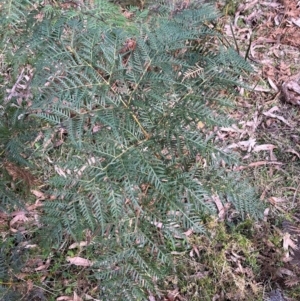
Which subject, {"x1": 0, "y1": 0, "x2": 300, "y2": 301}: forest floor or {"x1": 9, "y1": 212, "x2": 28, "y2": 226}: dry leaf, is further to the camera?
{"x1": 9, "y1": 212, "x2": 28, "y2": 226}: dry leaf

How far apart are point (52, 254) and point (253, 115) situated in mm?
1689

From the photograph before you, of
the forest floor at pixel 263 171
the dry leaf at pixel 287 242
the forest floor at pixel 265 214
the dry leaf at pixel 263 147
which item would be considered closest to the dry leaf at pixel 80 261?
the forest floor at pixel 265 214

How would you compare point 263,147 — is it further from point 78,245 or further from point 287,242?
point 78,245

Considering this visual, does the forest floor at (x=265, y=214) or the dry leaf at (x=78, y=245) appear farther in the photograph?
the dry leaf at (x=78, y=245)

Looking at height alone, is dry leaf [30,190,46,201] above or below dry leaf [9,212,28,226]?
above

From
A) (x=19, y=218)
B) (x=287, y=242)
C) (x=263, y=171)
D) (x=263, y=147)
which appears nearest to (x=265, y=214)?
(x=287, y=242)

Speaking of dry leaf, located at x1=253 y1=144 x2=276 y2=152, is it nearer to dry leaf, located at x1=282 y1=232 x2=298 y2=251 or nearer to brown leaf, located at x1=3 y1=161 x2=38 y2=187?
dry leaf, located at x1=282 y1=232 x2=298 y2=251

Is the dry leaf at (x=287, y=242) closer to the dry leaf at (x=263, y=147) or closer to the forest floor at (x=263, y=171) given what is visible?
the forest floor at (x=263, y=171)

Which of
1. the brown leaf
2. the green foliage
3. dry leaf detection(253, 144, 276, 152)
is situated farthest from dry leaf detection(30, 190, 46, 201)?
dry leaf detection(253, 144, 276, 152)

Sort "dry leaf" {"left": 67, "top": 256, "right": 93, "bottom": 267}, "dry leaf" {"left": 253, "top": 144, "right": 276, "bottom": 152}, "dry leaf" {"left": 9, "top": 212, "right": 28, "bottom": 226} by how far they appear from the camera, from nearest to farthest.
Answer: "dry leaf" {"left": 67, "top": 256, "right": 93, "bottom": 267}
"dry leaf" {"left": 9, "top": 212, "right": 28, "bottom": 226}
"dry leaf" {"left": 253, "top": 144, "right": 276, "bottom": 152}

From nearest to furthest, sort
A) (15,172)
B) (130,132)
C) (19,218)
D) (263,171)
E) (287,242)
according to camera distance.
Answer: (130,132) < (15,172) < (287,242) < (19,218) < (263,171)

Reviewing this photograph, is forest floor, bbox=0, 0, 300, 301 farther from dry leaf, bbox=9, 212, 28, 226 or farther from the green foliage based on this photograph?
the green foliage

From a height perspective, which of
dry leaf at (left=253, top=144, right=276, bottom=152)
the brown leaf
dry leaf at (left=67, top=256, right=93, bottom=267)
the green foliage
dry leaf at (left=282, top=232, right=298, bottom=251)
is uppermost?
the green foliage

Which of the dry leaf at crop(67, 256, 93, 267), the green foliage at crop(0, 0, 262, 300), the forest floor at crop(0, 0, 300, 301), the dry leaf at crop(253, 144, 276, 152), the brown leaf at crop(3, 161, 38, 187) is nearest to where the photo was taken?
the green foliage at crop(0, 0, 262, 300)
